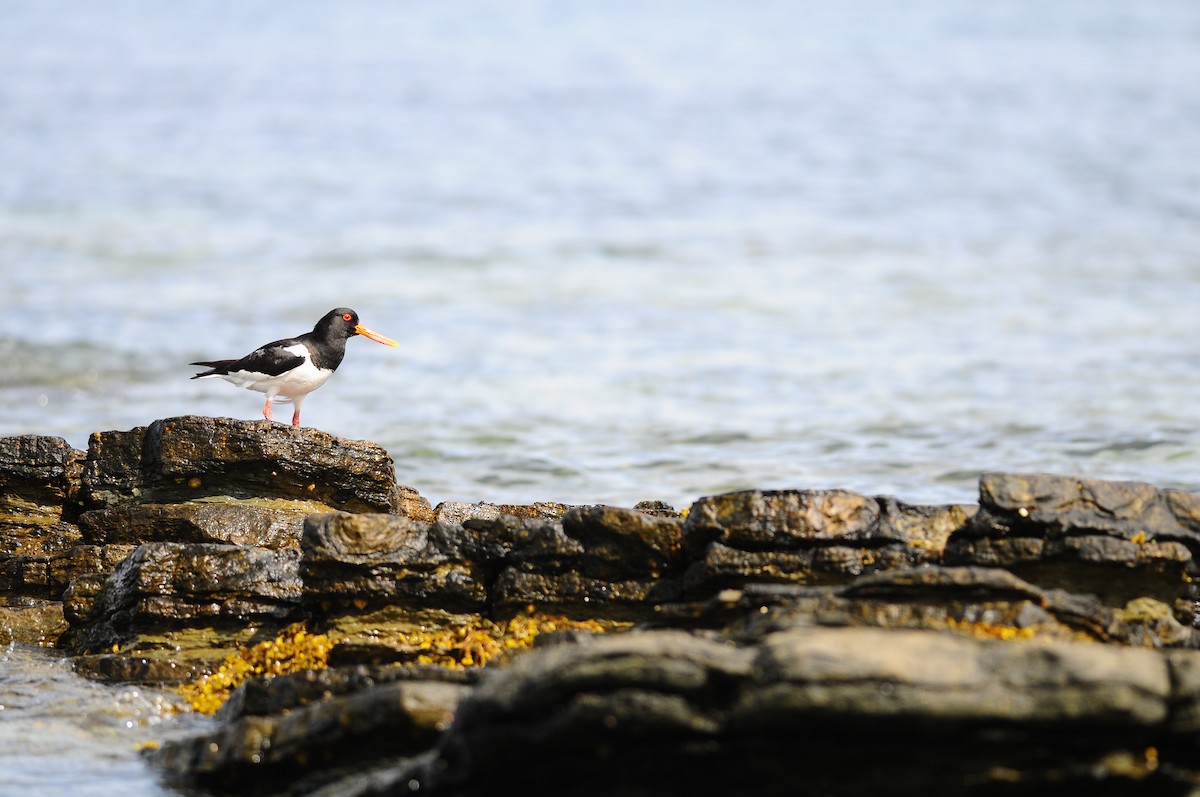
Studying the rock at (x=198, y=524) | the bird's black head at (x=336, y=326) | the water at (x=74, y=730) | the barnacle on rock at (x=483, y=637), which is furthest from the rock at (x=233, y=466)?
the bird's black head at (x=336, y=326)

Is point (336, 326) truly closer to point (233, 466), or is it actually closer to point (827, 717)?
point (233, 466)

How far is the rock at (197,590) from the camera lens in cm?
847

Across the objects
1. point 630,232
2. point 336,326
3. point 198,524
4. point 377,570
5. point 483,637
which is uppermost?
point 630,232

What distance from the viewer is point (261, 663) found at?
820 cm

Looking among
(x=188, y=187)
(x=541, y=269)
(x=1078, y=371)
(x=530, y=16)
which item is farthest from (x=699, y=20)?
(x=1078, y=371)

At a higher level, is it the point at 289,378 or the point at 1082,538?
the point at 289,378

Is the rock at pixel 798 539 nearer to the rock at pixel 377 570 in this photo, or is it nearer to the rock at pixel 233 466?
the rock at pixel 377 570

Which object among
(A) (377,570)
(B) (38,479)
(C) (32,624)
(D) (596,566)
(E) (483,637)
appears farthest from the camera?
(B) (38,479)

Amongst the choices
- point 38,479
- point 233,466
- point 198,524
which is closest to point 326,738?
point 198,524

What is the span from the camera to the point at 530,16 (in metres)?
86.9

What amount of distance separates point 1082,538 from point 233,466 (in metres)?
5.74

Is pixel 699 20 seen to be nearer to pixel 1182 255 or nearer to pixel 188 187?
pixel 188 187

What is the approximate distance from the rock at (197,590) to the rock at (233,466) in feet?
3.35

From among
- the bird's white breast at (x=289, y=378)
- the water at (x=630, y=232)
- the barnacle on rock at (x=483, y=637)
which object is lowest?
the barnacle on rock at (x=483, y=637)
